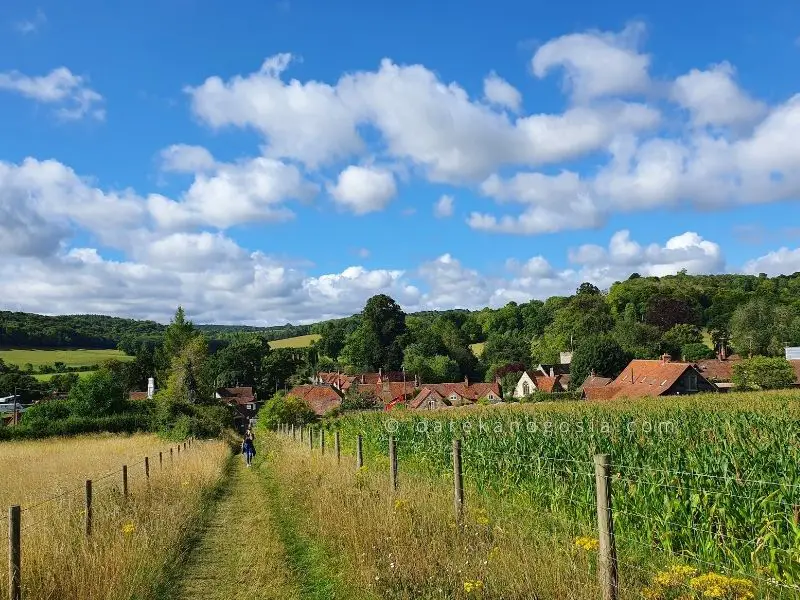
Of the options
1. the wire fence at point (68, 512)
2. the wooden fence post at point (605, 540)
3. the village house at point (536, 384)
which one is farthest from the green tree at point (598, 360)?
the wooden fence post at point (605, 540)

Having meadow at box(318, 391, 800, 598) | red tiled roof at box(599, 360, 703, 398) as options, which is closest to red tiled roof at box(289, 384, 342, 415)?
red tiled roof at box(599, 360, 703, 398)

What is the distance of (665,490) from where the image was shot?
8.06 metres

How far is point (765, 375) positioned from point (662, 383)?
1182 centimetres

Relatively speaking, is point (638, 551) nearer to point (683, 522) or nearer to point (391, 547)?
point (683, 522)

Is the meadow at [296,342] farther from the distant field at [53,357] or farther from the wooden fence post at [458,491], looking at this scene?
the wooden fence post at [458,491]

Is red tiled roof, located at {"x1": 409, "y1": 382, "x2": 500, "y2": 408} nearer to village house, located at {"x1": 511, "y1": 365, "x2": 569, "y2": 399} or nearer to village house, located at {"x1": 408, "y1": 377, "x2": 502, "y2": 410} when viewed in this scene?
village house, located at {"x1": 408, "y1": 377, "x2": 502, "y2": 410}

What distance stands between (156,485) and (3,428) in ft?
141

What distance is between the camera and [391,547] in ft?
25.6

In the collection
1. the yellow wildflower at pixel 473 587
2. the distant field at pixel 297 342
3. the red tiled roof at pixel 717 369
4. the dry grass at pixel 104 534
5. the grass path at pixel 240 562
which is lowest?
the red tiled roof at pixel 717 369

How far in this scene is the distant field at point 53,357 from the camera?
113894mm

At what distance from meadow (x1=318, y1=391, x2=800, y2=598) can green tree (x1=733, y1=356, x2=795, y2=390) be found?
54.4 m

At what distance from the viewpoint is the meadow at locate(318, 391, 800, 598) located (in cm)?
665

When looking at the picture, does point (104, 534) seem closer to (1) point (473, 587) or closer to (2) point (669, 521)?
(1) point (473, 587)

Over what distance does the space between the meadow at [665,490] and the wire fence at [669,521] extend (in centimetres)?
2
